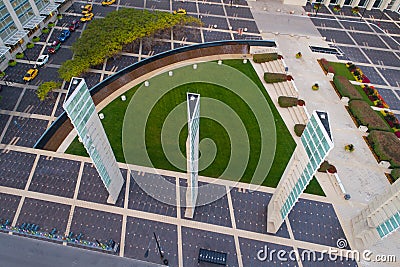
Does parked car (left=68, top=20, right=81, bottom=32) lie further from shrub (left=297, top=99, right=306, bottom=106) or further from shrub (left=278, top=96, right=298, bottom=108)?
shrub (left=297, top=99, right=306, bottom=106)

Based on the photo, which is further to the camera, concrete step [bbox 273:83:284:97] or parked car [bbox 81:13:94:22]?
parked car [bbox 81:13:94:22]

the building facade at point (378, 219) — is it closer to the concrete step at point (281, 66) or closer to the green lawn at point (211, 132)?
the green lawn at point (211, 132)

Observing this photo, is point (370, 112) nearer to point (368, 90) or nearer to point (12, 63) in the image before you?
Answer: point (368, 90)

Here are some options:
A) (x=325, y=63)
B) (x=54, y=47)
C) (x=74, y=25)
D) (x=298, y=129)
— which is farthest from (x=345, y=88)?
(x=54, y=47)

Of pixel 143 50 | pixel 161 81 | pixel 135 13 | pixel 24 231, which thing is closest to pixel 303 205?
pixel 161 81

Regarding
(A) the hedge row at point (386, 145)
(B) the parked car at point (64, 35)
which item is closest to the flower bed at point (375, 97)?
(A) the hedge row at point (386, 145)

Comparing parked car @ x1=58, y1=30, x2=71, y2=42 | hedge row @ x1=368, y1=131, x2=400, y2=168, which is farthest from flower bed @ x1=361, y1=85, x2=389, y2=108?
parked car @ x1=58, y1=30, x2=71, y2=42
